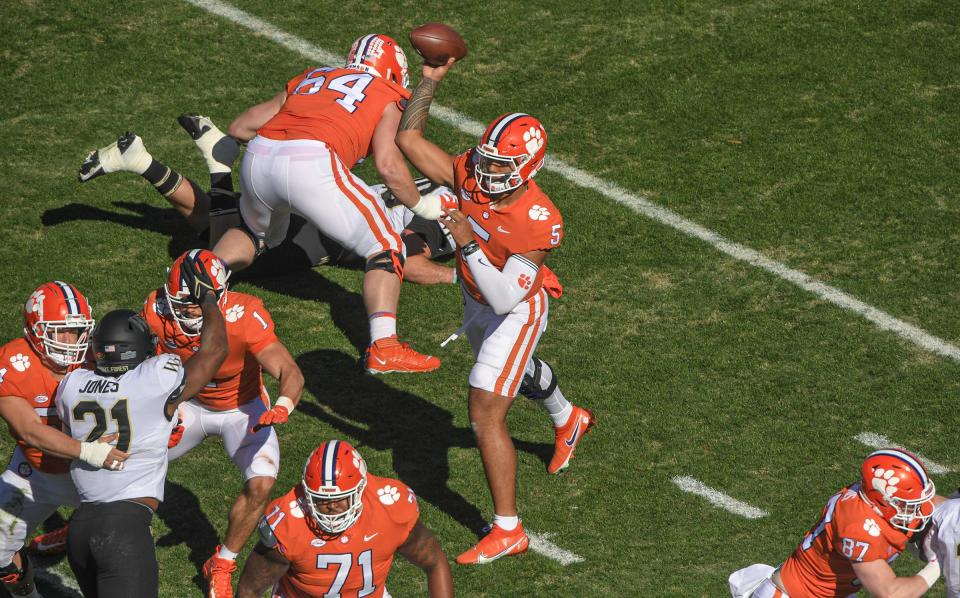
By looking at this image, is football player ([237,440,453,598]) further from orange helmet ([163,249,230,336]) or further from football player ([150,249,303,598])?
orange helmet ([163,249,230,336])

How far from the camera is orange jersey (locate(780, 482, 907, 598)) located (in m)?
6.09

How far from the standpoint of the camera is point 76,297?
21.4 feet

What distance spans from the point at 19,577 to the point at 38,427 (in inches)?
41.5

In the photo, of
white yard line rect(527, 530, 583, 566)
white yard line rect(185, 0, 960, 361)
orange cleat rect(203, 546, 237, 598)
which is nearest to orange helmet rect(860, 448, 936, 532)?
white yard line rect(527, 530, 583, 566)

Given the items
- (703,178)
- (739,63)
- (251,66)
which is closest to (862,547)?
(703,178)

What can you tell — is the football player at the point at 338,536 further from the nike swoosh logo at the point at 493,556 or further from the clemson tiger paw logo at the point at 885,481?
the clemson tiger paw logo at the point at 885,481

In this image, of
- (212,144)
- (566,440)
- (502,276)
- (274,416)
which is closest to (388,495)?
(274,416)

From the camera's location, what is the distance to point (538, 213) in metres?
7.36

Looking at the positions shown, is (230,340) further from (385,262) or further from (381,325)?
(385,262)

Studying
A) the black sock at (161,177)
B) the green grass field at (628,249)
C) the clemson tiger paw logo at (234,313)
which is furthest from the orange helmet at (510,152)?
the black sock at (161,177)

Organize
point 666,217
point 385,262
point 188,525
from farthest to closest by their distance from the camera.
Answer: point 666,217, point 385,262, point 188,525

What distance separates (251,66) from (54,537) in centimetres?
599

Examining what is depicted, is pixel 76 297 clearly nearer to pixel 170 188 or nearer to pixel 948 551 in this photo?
pixel 170 188

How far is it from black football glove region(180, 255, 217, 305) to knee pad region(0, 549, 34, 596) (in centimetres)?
168
